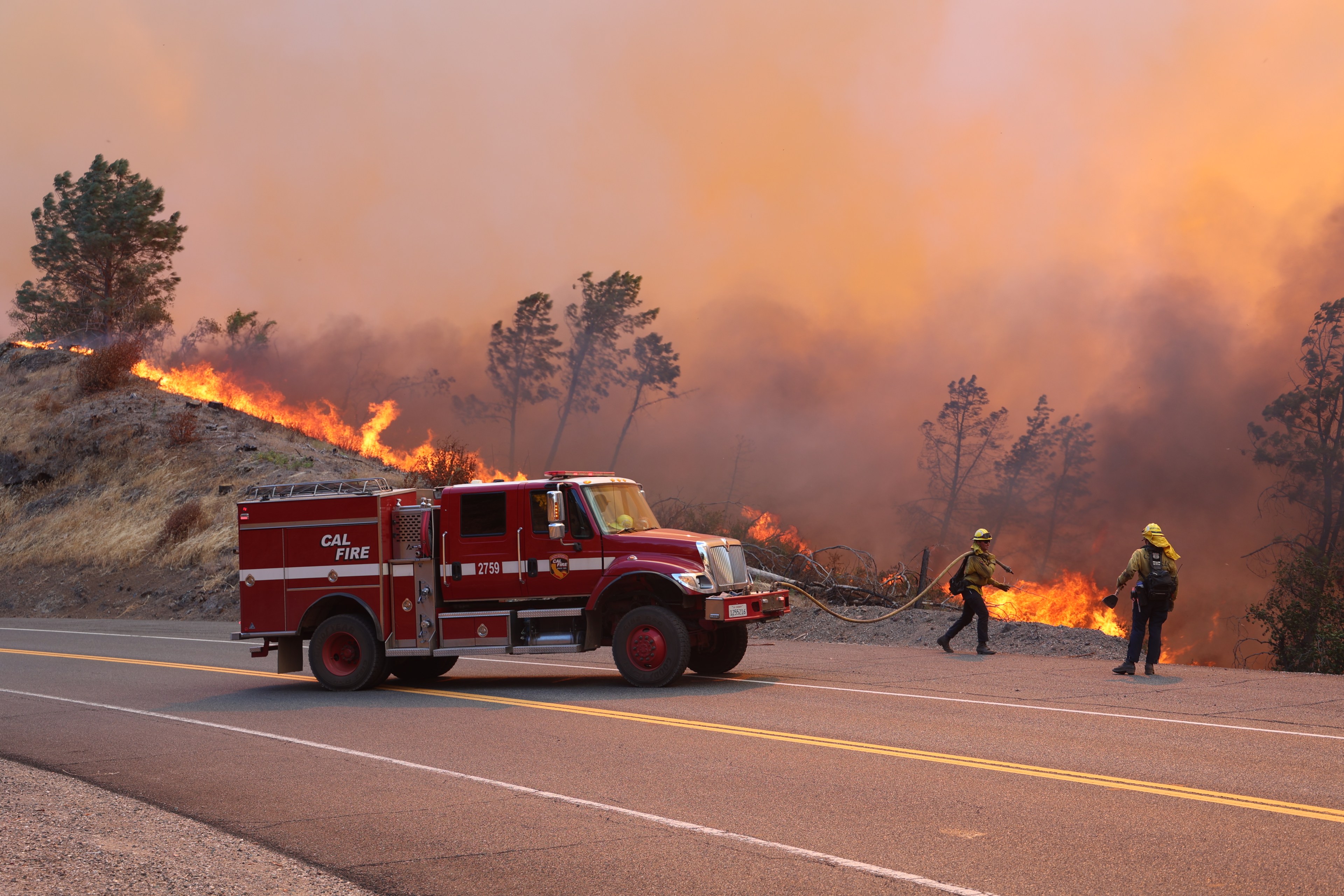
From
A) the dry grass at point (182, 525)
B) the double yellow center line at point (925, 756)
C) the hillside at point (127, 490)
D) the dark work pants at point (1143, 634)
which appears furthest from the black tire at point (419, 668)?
the dry grass at point (182, 525)

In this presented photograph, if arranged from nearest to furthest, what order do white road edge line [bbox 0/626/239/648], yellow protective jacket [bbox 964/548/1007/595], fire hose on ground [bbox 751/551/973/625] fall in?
yellow protective jacket [bbox 964/548/1007/595] → fire hose on ground [bbox 751/551/973/625] → white road edge line [bbox 0/626/239/648]

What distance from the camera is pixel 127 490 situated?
38.9 metres

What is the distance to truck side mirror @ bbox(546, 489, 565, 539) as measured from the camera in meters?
12.9

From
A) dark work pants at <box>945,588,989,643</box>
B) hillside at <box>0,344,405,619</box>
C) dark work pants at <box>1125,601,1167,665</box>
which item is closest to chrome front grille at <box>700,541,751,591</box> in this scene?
dark work pants at <box>945,588,989,643</box>

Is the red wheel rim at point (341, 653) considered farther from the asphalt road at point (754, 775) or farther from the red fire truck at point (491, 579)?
the asphalt road at point (754, 775)

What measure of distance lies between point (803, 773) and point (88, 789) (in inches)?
203

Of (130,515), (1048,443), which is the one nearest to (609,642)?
(130,515)

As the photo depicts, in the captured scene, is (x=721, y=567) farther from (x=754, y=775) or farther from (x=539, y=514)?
(x=754, y=775)

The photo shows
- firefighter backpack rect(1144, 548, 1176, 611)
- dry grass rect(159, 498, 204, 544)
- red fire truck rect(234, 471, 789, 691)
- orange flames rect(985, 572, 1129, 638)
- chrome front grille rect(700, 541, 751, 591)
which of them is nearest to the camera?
red fire truck rect(234, 471, 789, 691)

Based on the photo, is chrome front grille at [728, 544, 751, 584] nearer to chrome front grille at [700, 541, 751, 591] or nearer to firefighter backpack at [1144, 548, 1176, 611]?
chrome front grille at [700, 541, 751, 591]

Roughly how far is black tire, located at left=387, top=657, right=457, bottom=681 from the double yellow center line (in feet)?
1.40

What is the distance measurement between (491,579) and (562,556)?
0.94 metres

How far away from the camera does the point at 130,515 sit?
37062 millimetres

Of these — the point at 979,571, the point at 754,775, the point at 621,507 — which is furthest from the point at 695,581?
the point at 979,571
